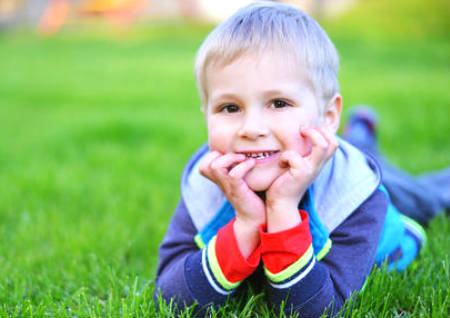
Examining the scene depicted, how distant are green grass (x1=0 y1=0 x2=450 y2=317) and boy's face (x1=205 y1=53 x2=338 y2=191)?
0.57 m

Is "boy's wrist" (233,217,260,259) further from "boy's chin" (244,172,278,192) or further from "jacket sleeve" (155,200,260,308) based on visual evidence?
"boy's chin" (244,172,278,192)

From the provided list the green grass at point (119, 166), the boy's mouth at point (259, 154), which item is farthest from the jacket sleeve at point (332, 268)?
the boy's mouth at point (259, 154)

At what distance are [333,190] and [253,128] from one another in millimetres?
483

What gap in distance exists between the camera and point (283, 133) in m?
1.77

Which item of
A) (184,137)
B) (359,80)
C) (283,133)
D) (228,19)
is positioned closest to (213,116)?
(283,133)

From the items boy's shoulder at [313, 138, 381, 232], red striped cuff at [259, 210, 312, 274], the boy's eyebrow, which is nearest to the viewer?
red striped cuff at [259, 210, 312, 274]

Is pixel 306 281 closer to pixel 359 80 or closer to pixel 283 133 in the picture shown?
pixel 283 133

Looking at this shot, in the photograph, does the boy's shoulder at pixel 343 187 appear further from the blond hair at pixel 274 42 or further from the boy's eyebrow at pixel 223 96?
the boy's eyebrow at pixel 223 96

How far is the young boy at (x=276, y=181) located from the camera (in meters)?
1.72

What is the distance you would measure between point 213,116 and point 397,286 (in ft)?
3.31

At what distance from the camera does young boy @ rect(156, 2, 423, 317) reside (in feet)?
5.65

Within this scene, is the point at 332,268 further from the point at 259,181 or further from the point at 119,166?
the point at 119,166

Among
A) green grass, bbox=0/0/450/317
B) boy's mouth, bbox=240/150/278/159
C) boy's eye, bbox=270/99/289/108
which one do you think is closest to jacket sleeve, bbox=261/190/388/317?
green grass, bbox=0/0/450/317

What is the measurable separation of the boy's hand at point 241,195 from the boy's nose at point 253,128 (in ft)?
0.29
